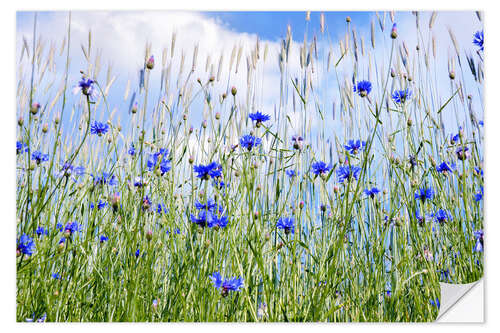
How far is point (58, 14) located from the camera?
1.97m

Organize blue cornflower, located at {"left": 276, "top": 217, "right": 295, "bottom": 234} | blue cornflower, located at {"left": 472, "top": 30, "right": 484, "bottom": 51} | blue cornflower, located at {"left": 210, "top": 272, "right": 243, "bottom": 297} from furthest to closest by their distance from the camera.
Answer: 1. blue cornflower, located at {"left": 472, "top": 30, "right": 484, "bottom": 51}
2. blue cornflower, located at {"left": 276, "top": 217, "right": 295, "bottom": 234}
3. blue cornflower, located at {"left": 210, "top": 272, "right": 243, "bottom": 297}

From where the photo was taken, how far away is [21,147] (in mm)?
1890

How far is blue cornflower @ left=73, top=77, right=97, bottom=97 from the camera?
5.95ft

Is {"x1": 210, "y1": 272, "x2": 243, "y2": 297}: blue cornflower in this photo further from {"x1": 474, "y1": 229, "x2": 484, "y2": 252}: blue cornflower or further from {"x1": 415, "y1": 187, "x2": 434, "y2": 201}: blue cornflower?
{"x1": 474, "y1": 229, "x2": 484, "y2": 252}: blue cornflower

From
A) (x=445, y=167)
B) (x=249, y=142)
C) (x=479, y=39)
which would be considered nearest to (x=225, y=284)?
(x=249, y=142)

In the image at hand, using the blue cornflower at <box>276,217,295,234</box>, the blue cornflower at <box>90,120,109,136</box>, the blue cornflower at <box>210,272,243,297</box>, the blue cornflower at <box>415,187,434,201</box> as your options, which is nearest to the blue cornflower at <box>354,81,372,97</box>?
the blue cornflower at <box>415,187,434,201</box>

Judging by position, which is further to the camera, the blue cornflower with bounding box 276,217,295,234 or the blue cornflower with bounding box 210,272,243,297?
the blue cornflower with bounding box 276,217,295,234

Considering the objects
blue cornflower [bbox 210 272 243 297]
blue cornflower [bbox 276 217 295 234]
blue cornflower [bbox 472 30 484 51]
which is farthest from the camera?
blue cornflower [bbox 472 30 484 51]

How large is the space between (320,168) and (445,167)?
1.43 ft

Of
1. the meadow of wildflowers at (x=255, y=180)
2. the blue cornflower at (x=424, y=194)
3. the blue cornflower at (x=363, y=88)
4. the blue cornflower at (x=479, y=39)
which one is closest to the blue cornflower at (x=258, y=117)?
the meadow of wildflowers at (x=255, y=180)

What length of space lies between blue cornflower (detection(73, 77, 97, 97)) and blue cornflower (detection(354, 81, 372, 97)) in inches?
35.4

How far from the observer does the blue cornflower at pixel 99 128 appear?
1892 mm

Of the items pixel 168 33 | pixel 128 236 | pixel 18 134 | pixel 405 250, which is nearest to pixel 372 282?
pixel 405 250
